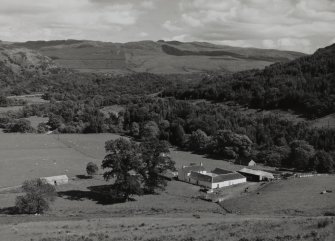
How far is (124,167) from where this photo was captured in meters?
75.2

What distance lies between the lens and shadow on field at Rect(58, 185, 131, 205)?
72000 mm

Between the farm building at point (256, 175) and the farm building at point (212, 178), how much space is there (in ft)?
7.21

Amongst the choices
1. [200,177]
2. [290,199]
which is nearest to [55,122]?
[200,177]

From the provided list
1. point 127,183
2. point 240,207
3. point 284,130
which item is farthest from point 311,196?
point 284,130

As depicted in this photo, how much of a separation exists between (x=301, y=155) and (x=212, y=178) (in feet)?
86.4

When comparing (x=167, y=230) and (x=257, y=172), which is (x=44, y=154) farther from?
(x=167, y=230)

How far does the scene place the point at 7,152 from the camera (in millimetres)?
114000

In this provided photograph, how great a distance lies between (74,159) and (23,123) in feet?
168

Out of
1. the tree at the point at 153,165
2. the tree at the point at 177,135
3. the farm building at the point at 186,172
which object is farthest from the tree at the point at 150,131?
the tree at the point at 153,165

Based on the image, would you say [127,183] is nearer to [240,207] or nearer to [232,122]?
[240,207]

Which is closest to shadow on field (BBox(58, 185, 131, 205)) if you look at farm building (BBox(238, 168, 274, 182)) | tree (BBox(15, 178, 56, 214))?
tree (BBox(15, 178, 56, 214))

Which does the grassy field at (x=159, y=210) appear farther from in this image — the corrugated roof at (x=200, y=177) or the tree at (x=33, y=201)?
the corrugated roof at (x=200, y=177)

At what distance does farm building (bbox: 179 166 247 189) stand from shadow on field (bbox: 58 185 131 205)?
55.4 ft

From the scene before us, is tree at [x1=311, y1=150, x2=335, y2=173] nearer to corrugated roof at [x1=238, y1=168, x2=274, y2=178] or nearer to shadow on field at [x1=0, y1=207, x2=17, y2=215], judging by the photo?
corrugated roof at [x1=238, y1=168, x2=274, y2=178]
